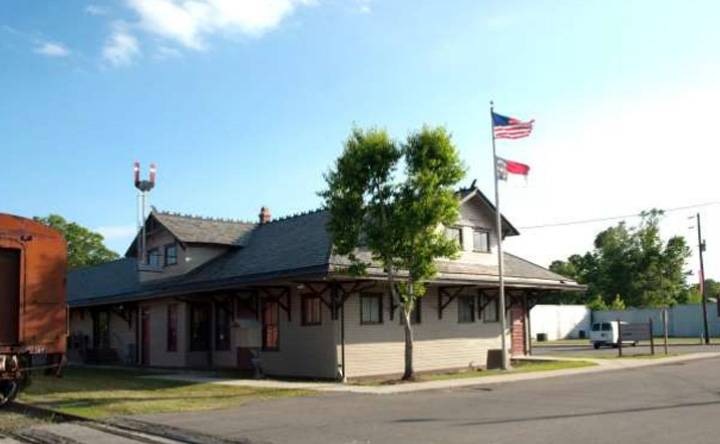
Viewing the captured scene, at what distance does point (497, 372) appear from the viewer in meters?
23.8

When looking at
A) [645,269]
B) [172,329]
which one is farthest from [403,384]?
[645,269]

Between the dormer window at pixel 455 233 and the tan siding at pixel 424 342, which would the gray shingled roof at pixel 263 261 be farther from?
the tan siding at pixel 424 342

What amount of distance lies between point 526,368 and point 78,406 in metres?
14.9

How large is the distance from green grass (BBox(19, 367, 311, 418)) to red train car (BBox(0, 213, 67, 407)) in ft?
4.32

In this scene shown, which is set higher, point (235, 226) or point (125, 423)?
point (235, 226)

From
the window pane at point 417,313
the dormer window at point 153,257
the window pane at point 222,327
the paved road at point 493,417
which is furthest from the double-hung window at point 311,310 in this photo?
the dormer window at point 153,257

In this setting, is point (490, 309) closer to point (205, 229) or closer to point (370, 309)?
point (370, 309)

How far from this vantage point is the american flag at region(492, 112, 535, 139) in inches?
960

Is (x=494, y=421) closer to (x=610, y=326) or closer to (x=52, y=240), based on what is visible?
(x=52, y=240)

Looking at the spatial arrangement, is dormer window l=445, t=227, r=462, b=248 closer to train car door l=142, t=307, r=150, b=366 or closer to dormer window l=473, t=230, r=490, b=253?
dormer window l=473, t=230, r=490, b=253

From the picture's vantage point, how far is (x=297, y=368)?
23016mm

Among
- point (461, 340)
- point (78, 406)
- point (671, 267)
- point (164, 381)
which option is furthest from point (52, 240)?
point (671, 267)

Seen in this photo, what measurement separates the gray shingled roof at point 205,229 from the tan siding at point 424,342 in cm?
790

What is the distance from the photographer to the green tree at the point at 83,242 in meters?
78.2
